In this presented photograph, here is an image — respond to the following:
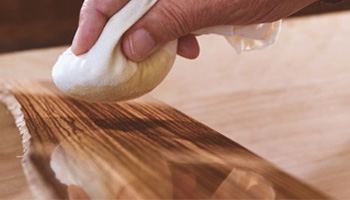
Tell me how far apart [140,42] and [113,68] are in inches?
1.6

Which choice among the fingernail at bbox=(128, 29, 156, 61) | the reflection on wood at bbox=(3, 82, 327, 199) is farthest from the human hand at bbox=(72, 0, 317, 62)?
the reflection on wood at bbox=(3, 82, 327, 199)

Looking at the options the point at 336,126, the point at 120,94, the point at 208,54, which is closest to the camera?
the point at 120,94

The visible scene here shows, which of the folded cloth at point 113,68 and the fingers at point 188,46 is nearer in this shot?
the folded cloth at point 113,68

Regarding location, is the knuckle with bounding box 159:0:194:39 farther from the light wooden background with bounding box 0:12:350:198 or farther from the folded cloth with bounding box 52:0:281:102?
the light wooden background with bounding box 0:12:350:198

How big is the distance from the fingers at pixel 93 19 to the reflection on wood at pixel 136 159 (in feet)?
0.39

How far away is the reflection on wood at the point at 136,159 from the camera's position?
50cm

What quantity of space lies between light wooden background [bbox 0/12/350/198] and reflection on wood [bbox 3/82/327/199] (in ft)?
0.24

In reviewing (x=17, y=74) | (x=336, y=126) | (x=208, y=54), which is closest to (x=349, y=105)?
(x=336, y=126)

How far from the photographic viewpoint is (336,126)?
73cm

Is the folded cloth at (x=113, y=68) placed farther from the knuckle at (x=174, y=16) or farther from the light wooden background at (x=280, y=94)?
the light wooden background at (x=280, y=94)

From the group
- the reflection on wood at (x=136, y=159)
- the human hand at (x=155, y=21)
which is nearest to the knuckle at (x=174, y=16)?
the human hand at (x=155, y=21)

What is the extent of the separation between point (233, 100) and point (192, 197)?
0.36 meters

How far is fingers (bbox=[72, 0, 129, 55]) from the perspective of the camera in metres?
0.56

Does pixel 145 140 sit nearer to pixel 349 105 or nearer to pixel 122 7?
pixel 122 7
